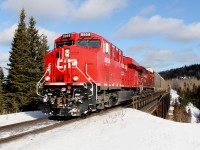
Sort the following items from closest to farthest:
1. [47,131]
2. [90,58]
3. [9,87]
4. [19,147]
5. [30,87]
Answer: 1. [19,147]
2. [47,131]
3. [90,58]
4. [30,87]
5. [9,87]

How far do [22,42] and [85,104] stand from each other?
79.8 feet

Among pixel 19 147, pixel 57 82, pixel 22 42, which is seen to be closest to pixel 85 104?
pixel 57 82

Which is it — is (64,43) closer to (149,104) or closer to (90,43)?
(90,43)

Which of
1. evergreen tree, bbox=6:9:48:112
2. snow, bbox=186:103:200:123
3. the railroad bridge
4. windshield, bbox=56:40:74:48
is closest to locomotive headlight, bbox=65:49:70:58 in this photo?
windshield, bbox=56:40:74:48

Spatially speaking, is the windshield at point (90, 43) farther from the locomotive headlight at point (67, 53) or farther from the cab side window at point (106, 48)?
the locomotive headlight at point (67, 53)

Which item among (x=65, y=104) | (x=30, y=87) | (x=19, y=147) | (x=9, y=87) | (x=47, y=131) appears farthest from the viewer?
(x=9, y=87)

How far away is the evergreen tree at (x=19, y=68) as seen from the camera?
33438 mm

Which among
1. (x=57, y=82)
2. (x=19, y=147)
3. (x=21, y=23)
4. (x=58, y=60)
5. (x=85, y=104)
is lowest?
(x=19, y=147)

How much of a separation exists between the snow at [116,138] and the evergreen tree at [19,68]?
75.5 ft

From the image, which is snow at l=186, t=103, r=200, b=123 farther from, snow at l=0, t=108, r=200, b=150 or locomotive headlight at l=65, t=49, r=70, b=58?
snow at l=0, t=108, r=200, b=150

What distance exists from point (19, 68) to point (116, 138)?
27.3 meters

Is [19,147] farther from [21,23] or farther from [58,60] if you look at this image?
[21,23]

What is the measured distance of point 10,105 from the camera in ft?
111

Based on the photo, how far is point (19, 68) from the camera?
3425 centimetres
